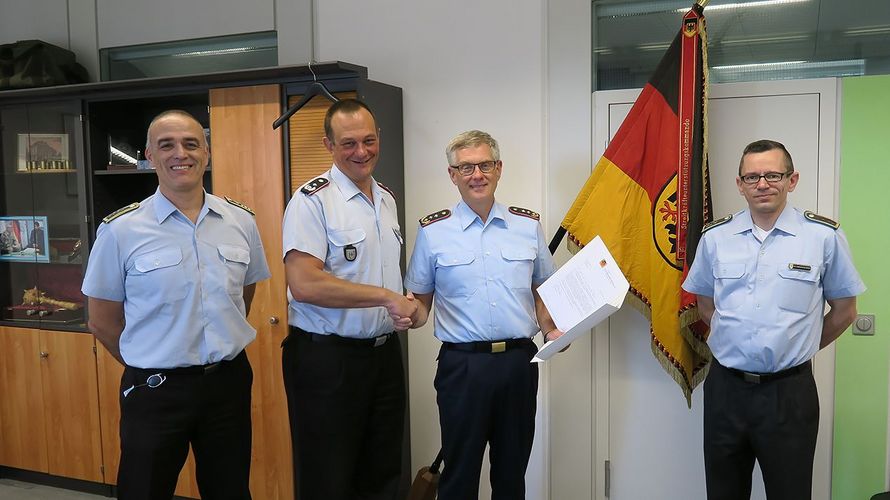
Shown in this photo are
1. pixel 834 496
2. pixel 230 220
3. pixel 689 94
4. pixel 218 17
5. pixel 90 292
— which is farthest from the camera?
pixel 218 17

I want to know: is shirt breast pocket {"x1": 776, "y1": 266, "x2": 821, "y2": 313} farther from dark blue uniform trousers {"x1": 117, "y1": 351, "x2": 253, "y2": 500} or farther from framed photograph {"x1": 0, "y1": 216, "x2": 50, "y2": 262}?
framed photograph {"x1": 0, "y1": 216, "x2": 50, "y2": 262}

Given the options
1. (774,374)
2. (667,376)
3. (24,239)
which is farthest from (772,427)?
(24,239)

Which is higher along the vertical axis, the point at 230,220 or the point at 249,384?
the point at 230,220

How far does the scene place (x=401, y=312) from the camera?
220 centimetres

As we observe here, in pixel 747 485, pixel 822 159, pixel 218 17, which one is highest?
pixel 218 17

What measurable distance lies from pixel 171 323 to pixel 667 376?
2018 millimetres

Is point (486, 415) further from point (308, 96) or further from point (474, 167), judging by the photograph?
point (308, 96)

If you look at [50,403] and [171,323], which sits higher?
[171,323]

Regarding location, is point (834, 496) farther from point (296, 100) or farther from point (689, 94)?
point (296, 100)

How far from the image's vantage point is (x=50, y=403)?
3.61 metres

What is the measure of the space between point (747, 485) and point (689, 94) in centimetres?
145

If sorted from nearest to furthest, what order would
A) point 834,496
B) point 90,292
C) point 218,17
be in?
1. point 90,292
2. point 834,496
3. point 218,17

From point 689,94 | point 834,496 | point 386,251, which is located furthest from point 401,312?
point 834,496

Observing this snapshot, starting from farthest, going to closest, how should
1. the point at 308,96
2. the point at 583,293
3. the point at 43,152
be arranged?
the point at 43,152
the point at 308,96
the point at 583,293
